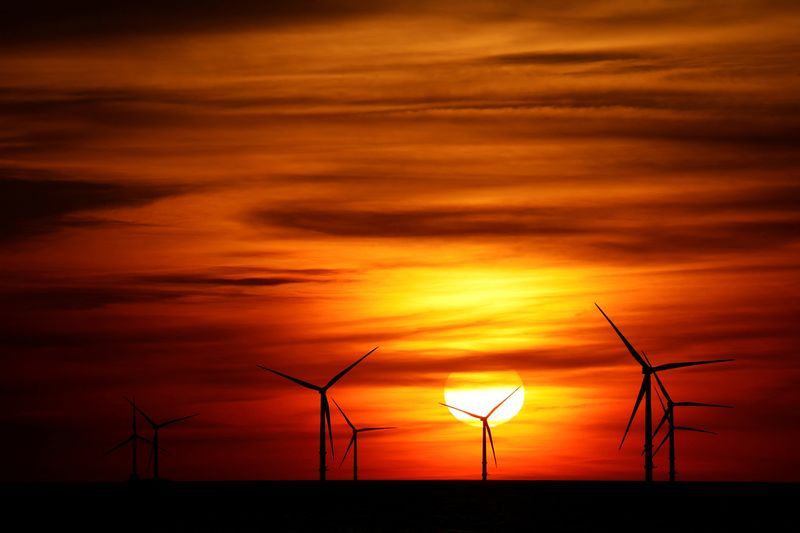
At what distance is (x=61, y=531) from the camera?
18138cm

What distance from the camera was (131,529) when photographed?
185875 millimetres

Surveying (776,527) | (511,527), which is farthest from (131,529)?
(776,527)

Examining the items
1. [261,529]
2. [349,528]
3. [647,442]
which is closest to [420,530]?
[349,528]

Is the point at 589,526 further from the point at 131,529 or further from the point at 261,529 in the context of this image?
the point at 131,529

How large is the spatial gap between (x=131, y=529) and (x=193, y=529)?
37.3 feet

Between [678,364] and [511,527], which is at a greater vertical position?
[678,364]

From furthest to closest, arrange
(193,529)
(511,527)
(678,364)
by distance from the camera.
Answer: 1. (511,527)
2. (193,529)
3. (678,364)

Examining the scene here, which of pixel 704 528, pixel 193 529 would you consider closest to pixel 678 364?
pixel 704 528

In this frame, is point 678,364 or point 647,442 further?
point 647,442

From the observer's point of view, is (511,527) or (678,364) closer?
(678,364)

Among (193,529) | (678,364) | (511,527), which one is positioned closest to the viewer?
(678,364)

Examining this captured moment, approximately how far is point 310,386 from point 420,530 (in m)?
30.7

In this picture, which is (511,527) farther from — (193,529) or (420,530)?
(193,529)

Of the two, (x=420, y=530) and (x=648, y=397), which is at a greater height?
(x=648, y=397)
